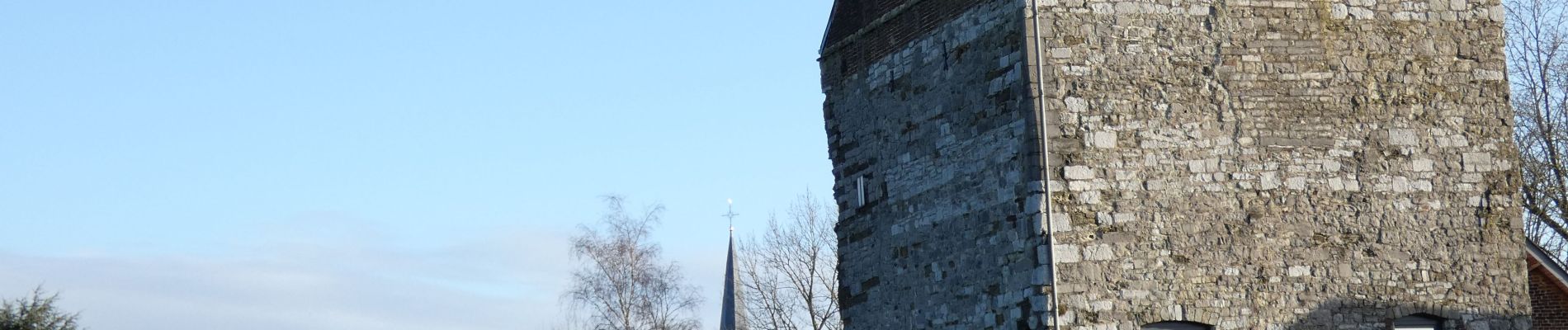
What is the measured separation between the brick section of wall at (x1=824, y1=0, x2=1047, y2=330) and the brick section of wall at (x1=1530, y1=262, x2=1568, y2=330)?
5.46 meters

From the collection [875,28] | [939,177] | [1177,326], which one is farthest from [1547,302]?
[875,28]

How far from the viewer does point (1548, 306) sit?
1745cm

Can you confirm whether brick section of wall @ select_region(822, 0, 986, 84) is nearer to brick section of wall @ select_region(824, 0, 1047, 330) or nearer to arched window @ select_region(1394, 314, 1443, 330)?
brick section of wall @ select_region(824, 0, 1047, 330)

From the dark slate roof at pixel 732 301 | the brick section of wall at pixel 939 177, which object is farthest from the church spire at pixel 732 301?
the brick section of wall at pixel 939 177

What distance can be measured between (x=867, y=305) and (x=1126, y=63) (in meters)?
4.03

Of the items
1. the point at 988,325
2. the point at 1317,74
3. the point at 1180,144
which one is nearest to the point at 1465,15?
the point at 1317,74

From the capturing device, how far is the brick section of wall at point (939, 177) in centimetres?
1546

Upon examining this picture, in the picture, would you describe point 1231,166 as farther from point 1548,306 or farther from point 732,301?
point 732,301

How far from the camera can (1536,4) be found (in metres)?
28.2

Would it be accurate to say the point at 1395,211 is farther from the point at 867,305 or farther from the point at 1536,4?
the point at 1536,4

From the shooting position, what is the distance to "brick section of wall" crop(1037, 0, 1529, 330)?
49.9ft

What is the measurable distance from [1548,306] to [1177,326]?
14.8 ft

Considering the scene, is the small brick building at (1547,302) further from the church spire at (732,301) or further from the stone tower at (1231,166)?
the church spire at (732,301)

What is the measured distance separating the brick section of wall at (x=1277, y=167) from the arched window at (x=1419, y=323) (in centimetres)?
11
